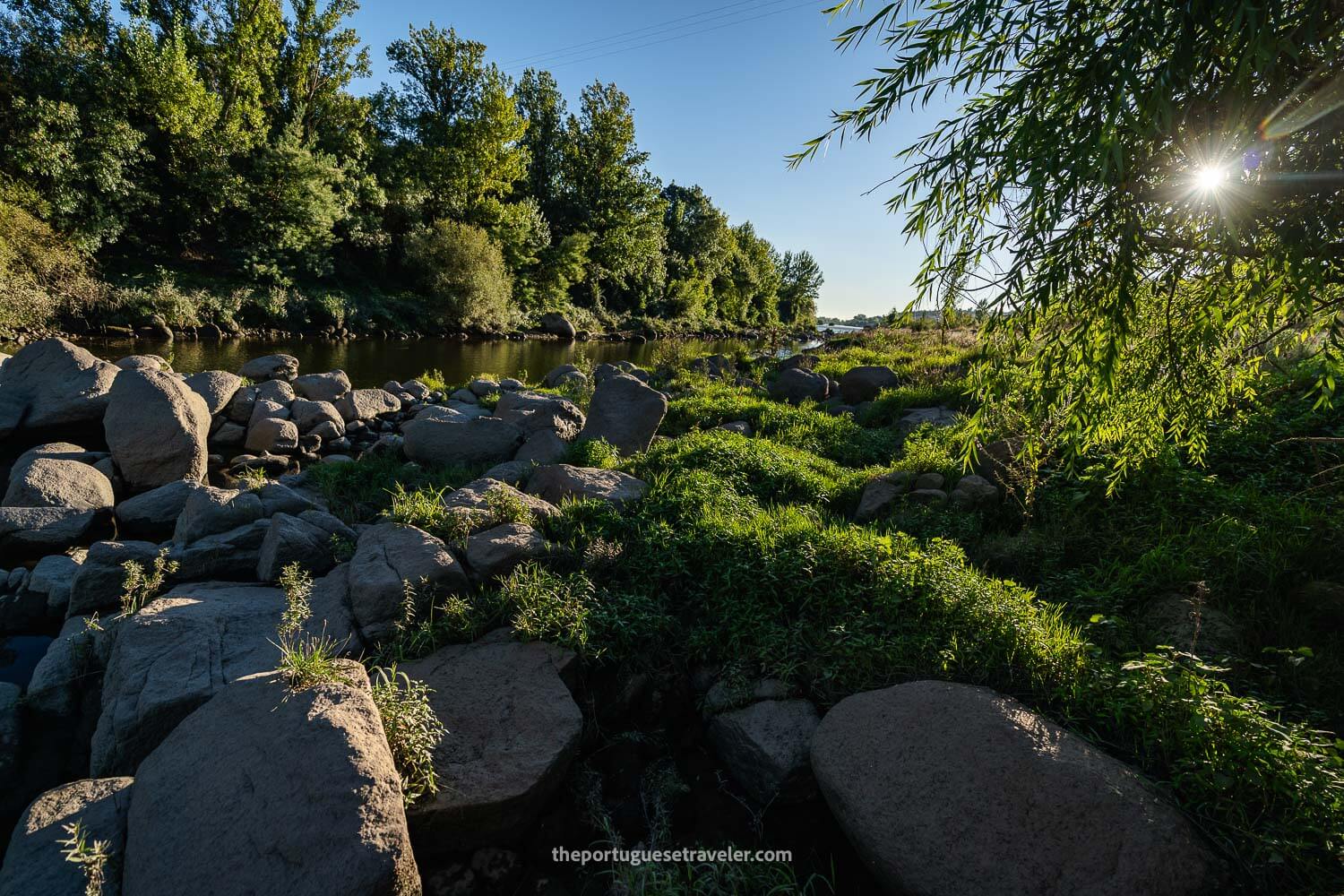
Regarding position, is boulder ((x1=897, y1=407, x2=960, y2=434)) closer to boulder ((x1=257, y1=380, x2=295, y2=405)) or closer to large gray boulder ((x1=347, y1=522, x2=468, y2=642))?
large gray boulder ((x1=347, y1=522, x2=468, y2=642))

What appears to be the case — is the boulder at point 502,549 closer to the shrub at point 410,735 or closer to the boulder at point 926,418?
the shrub at point 410,735

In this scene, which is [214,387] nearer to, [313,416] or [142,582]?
[313,416]

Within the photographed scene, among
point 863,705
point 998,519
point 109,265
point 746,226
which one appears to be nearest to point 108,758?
point 863,705

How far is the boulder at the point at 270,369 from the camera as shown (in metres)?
14.0

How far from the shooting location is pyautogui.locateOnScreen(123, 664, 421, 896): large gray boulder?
2.20 metres

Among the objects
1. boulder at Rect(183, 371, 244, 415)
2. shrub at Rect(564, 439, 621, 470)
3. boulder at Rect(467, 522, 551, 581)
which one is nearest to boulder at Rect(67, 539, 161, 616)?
boulder at Rect(467, 522, 551, 581)

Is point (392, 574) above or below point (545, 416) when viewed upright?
below

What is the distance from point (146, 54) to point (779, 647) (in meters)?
34.0

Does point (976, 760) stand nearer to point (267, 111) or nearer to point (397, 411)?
point (397, 411)

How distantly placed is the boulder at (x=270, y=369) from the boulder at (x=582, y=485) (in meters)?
11.0

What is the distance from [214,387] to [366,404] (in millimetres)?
2449

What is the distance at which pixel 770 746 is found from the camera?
3365 mm

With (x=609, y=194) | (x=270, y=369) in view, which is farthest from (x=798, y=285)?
(x=270, y=369)

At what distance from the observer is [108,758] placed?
10.3ft
